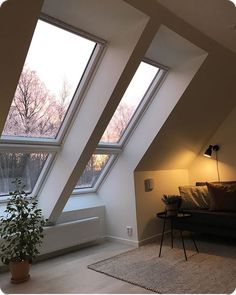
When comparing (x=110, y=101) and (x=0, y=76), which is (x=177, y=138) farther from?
(x=0, y=76)

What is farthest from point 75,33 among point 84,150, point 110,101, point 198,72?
point 198,72

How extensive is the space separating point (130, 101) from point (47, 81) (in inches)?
49.9

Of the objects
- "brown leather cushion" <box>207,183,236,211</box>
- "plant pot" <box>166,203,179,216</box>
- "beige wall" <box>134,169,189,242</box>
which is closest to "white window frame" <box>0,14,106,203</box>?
"beige wall" <box>134,169,189,242</box>

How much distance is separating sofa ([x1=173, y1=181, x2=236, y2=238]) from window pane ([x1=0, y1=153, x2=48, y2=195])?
84.3 inches

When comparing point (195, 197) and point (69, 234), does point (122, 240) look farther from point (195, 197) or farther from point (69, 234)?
point (195, 197)

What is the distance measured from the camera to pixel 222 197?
13.7ft

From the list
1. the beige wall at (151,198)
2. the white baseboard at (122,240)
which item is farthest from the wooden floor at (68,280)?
the beige wall at (151,198)

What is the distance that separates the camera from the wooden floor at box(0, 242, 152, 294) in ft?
8.93

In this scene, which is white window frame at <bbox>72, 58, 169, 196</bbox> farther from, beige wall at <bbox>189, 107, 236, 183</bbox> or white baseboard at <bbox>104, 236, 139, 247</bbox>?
beige wall at <bbox>189, 107, 236, 183</bbox>

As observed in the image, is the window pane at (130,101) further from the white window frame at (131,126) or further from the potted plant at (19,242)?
the potted plant at (19,242)

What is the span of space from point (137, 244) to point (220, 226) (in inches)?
47.4

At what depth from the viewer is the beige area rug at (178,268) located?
2689 millimetres

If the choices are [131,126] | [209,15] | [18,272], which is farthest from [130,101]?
[18,272]

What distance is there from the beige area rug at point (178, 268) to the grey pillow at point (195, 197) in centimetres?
61
